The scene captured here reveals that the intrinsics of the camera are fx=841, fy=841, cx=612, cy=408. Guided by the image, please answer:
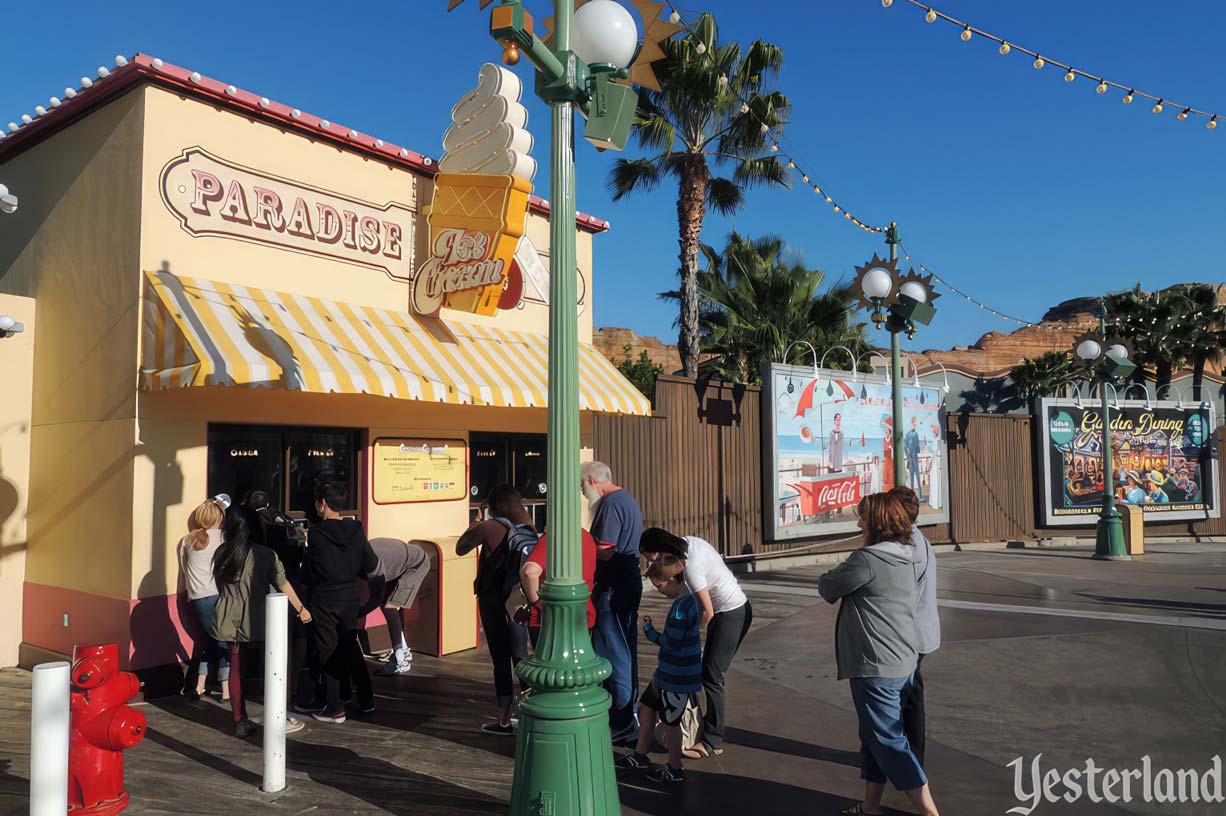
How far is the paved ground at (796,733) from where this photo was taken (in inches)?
186

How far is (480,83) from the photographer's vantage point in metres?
8.47

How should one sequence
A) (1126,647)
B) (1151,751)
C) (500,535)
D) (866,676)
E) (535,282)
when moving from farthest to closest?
(535,282) < (1126,647) < (500,535) < (1151,751) < (866,676)

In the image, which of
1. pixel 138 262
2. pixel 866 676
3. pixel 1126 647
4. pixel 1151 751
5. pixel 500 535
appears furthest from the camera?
pixel 1126 647

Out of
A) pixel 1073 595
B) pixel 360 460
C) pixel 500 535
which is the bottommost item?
pixel 1073 595

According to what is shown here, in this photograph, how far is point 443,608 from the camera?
8.06m

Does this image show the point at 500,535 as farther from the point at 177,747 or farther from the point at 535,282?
the point at 535,282

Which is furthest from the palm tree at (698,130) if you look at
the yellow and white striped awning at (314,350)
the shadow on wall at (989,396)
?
the shadow on wall at (989,396)

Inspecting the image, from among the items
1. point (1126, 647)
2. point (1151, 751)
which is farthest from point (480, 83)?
point (1126, 647)

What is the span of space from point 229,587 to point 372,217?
4186 millimetres

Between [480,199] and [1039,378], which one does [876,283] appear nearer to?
[480,199]

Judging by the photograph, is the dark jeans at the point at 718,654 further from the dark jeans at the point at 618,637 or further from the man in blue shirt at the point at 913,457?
the man in blue shirt at the point at 913,457

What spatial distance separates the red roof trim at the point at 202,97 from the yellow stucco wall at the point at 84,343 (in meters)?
0.13

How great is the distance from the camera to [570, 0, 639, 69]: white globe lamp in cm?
445

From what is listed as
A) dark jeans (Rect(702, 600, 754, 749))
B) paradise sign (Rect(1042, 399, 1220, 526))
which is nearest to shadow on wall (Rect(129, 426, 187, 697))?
dark jeans (Rect(702, 600, 754, 749))
